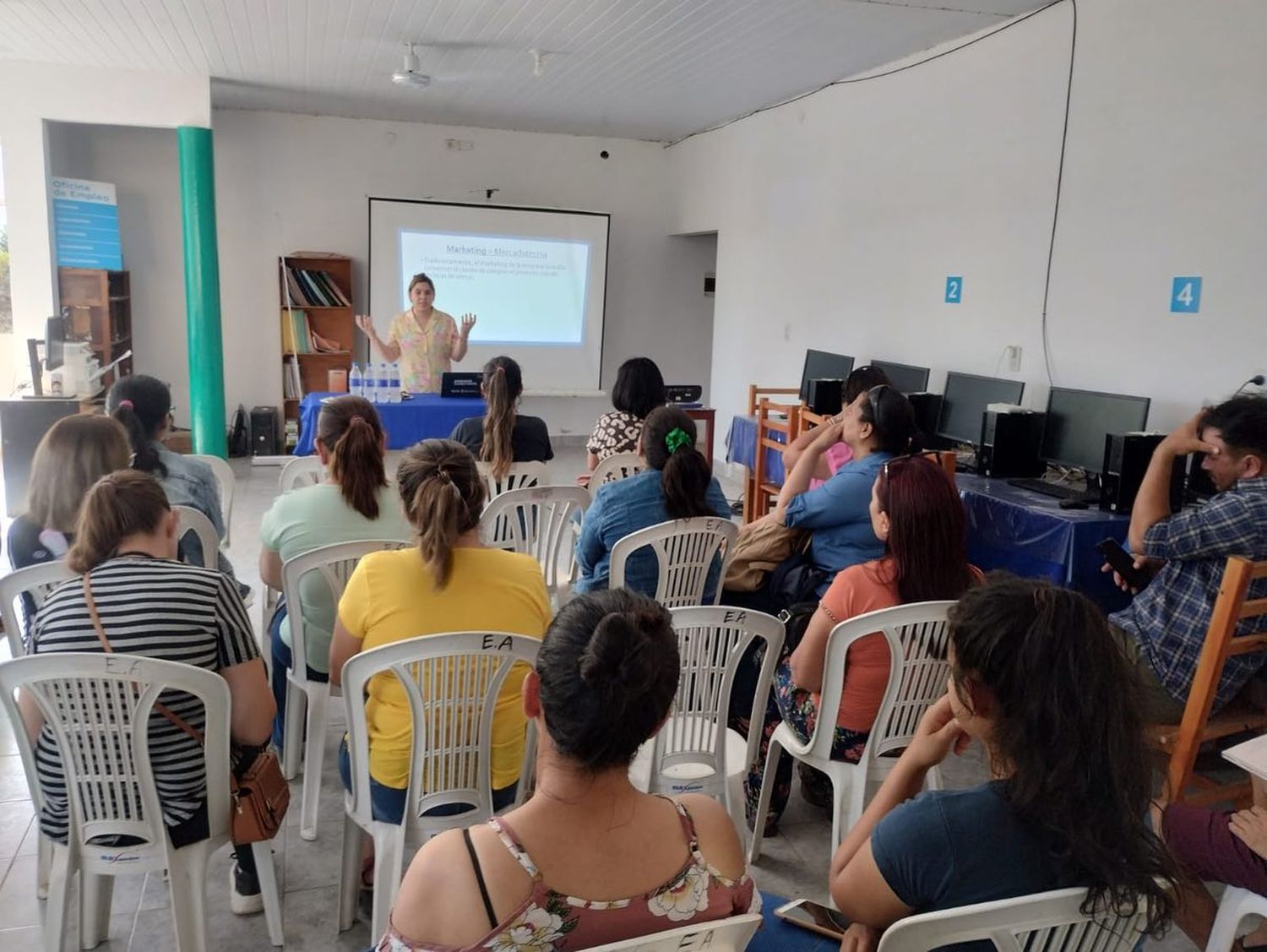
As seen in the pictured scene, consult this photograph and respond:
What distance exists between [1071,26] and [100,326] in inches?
258

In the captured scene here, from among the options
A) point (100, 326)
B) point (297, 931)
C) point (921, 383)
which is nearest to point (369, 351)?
point (100, 326)

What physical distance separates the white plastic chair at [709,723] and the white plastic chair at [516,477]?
169cm

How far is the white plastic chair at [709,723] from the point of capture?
84.8 inches

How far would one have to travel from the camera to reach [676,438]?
2.85 metres

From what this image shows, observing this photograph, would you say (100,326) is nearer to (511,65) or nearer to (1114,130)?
(511,65)

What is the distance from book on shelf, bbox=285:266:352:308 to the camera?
779 cm

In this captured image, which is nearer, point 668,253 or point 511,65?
point 511,65

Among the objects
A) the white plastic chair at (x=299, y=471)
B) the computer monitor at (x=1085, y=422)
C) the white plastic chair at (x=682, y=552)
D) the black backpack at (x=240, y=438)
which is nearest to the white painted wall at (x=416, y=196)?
the black backpack at (x=240, y=438)

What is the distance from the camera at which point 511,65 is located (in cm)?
577

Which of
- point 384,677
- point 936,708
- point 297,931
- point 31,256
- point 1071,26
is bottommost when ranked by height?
point 297,931

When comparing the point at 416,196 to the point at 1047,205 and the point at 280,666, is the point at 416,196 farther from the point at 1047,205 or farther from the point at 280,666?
the point at 280,666

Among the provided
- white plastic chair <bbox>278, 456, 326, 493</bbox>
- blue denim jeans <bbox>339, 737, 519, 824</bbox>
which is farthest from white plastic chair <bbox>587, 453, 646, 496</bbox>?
blue denim jeans <bbox>339, 737, 519, 824</bbox>

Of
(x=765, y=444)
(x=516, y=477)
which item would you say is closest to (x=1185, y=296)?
(x=765, y=444)

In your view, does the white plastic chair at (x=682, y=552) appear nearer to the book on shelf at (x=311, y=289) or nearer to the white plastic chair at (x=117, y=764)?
the white plastic chair at (x=117, y=764)
